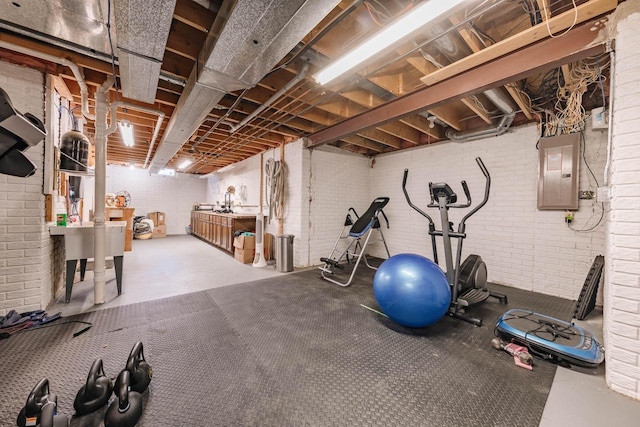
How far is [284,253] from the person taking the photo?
4.65m

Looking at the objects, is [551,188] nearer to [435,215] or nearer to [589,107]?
[589,107]

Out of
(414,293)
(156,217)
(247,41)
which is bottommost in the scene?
(414,293)

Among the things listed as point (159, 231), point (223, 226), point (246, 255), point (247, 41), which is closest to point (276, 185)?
point (246, 255)

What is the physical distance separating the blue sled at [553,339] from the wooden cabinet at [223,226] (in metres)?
5.53

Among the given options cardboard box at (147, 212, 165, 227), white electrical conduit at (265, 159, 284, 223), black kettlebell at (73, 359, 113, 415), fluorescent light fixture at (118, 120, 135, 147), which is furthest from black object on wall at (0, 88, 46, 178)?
cardboard box at (147, 212, 165, 227)

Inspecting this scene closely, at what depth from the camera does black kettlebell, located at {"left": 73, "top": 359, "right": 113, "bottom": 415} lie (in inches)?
54.6

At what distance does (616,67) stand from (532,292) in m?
3.17

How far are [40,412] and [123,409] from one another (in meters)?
0.35

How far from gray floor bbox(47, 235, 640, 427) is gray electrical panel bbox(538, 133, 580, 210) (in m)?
1.47

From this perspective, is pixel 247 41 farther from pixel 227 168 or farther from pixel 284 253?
pixel 227 168

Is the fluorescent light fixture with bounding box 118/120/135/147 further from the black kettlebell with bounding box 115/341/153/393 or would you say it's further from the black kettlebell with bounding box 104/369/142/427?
the black kettlebell with bounding box 104/369/142/427

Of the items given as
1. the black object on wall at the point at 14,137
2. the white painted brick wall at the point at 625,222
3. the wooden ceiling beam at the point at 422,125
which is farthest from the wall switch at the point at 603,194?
the black object on wall at the point at 14,137

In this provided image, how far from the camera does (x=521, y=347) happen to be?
209 centimetres

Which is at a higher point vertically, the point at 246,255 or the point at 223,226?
the point at 223,226
